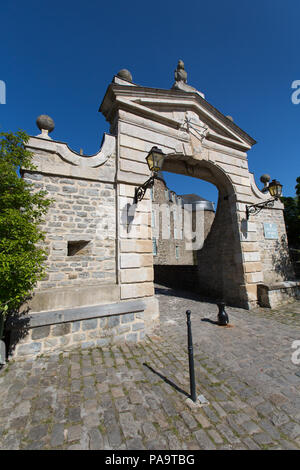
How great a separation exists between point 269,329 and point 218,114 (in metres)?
7.28

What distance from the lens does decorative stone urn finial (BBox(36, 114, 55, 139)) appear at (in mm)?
4340

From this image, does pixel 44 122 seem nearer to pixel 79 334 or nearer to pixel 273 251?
pixel 79 334

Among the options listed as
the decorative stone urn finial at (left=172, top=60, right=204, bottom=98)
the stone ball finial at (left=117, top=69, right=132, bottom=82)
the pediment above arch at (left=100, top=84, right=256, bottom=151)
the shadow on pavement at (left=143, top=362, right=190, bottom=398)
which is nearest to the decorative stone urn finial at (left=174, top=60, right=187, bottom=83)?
the decorative stone urn finial at (left=172, top=60, right=204, bottom=98)

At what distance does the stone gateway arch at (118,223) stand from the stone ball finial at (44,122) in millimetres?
21

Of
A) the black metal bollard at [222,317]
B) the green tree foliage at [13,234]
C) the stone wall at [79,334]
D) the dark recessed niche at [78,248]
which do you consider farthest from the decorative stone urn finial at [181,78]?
the stone wall at [79,334]

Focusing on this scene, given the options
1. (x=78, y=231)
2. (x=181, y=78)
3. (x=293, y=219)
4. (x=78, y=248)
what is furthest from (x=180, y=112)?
(x=293, y=219)

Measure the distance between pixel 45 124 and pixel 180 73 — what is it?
564cm

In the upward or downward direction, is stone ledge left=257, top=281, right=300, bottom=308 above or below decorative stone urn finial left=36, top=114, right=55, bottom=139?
below

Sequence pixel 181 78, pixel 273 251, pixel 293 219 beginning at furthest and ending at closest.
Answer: pixel 293 219 → pixel 273 251 → pixel 181 78

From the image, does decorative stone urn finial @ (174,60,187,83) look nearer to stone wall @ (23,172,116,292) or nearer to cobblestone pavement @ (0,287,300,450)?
stone wall @ (23,172,116,292)

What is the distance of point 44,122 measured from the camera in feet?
14.3

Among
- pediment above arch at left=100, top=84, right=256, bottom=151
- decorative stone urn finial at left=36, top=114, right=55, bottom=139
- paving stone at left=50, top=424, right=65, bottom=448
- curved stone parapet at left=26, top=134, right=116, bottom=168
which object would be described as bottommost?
paving stone at left=50, top=424, right=65, bottom=448

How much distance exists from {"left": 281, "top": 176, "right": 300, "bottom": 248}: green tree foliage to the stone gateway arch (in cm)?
408

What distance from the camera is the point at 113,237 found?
466cm
